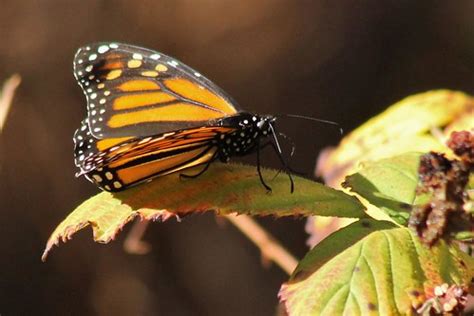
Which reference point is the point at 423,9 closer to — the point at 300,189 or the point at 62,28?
the point at 62,28

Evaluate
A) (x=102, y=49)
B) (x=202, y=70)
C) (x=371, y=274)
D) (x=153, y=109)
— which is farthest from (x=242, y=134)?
(x=202, y=70)

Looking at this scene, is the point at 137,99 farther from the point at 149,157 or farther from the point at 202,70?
the point at 202,70

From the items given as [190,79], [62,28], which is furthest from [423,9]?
[190,79]

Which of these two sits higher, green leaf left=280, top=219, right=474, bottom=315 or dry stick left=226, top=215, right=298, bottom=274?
green leaf left=280, top=219, right=474, bottom=315

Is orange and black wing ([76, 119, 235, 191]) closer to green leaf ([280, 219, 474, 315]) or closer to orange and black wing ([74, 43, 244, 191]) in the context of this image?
orange and black wing ([74, 43, 244, 191])

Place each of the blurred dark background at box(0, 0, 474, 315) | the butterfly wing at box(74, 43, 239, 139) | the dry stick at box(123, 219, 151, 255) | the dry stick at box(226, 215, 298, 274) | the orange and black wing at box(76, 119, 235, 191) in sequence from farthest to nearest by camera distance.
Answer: the blurred dark background at box(0, 0, 474, 315) → the dry stick at box(123, 219, 151, 255) → the dry stick at box(226, 215, 298, 274) → the butterfly wing at box(74, 43, 239, 139) → the orange and black wing at box(76, 119, 235, 191)

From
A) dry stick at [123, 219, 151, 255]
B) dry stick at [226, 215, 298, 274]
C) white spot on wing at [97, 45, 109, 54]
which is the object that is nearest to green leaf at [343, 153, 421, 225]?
white spot on wing at [97, 45, 109, 54]
